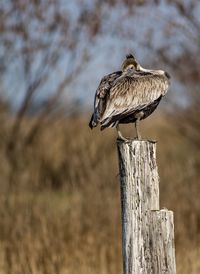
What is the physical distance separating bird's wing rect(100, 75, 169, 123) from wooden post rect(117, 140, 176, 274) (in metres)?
0.43

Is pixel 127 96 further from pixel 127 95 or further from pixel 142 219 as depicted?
pixel 142 219

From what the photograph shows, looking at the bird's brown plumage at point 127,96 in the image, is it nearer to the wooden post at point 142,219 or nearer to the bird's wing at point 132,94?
the bird's wing at point 132,94

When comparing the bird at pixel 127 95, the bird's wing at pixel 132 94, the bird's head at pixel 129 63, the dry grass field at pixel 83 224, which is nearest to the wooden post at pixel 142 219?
the bird at pixel 127 95

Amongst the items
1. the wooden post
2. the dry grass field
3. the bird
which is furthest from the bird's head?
the dry grass field

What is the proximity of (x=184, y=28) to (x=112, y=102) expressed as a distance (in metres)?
6.80

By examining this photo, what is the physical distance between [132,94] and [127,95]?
4 cm

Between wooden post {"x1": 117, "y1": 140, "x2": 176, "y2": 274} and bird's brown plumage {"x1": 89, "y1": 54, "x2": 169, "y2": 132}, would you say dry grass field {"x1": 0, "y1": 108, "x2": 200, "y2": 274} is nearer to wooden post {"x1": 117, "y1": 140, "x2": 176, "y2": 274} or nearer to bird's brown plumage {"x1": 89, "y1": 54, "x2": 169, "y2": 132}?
bird's brown plumage {"x1": 89, "y1": 54, "x2": 169, "y2": 132}

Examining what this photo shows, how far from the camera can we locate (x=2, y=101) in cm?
1473

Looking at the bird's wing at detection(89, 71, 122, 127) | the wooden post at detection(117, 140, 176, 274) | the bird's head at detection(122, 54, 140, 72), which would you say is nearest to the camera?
the wooden post at detection(117, 140, 176, 274)

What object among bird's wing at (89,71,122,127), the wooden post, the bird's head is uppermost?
the bird's head

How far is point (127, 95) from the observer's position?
5.19 m

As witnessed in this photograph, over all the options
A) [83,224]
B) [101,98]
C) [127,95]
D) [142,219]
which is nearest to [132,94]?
[127,95]

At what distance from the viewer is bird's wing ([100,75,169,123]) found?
5.08 m

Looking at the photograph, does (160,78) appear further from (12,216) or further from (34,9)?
(34,9)
